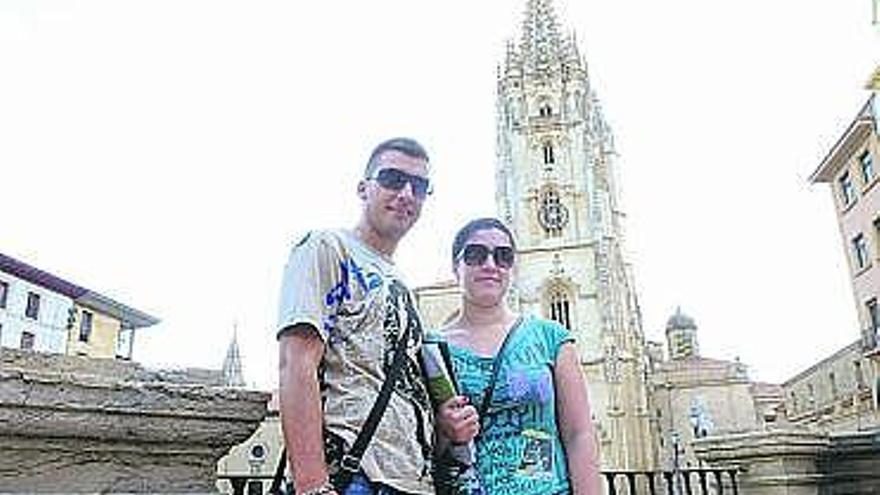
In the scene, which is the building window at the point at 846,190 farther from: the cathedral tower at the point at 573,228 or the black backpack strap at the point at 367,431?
the black backpack strap at the point at 367,431

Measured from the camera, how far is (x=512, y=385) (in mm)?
2746

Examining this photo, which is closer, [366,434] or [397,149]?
[366,434]

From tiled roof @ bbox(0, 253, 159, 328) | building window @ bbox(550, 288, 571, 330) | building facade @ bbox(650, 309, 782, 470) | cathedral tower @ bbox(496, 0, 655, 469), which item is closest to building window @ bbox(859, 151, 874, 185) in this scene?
cathedral tower @ bbox(496, 0, 655, 469)

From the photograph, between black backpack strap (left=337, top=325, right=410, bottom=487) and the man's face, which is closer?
black backpack strap (left=337, top=325, right=410, bottom=487)

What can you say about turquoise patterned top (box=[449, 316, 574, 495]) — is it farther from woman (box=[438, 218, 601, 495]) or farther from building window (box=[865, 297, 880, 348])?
building window (box=[865, 297, 880, 348])

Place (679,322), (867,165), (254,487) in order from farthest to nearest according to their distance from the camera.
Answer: (679,322) < (867,165) < (254,487)

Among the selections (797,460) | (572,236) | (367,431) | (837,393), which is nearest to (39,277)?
(572,236)

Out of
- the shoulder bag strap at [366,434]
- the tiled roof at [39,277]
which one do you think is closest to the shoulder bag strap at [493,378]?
the shoulder bag strap at [366,434]

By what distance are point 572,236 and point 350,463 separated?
4853 centimetres

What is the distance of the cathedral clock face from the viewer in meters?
50.3

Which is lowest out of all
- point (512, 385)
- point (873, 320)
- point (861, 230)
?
point (512, 385)

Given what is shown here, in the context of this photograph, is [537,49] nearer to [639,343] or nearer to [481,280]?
[639,343]

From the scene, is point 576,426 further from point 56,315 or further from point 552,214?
point 552,214

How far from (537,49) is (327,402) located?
193 feet
